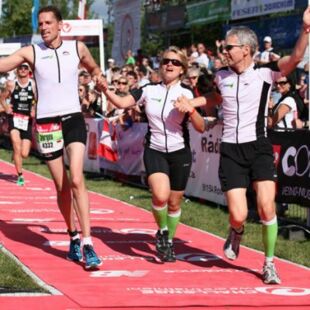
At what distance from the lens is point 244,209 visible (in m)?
8.82

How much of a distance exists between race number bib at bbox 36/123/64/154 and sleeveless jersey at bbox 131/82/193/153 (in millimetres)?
896

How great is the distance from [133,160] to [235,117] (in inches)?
382

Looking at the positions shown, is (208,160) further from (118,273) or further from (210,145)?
(118,273)

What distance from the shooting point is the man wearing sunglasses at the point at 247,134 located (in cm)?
872

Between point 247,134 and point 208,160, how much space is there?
20.0 feet

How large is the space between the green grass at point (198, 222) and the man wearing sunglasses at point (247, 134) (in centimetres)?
136

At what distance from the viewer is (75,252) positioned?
949cm

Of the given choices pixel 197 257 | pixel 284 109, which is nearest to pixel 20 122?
pixel 284 109

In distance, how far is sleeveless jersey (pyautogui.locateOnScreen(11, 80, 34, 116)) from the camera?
700 inches

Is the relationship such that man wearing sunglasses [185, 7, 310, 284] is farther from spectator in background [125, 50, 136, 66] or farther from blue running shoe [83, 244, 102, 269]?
spectator in background [125, 50, 136, 66]

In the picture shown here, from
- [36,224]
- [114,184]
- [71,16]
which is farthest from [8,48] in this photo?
[71,16]

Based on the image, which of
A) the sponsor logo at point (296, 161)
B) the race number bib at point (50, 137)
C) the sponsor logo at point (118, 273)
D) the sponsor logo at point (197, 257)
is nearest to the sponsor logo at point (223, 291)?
the sponsor logo at point (118, 273)

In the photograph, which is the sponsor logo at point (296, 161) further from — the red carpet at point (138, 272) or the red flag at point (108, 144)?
the red flag at point (108, 144)

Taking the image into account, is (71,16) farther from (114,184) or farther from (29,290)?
(29,290)
